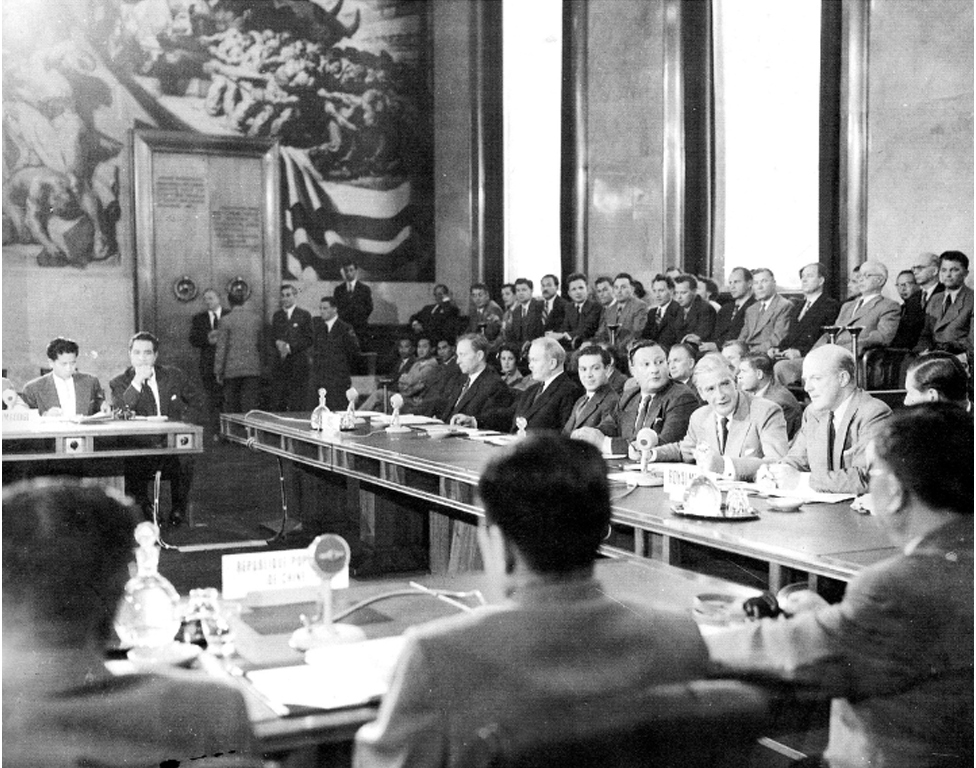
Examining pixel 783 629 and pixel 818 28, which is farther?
pixel 818 28

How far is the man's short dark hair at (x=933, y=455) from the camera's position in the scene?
178 cm

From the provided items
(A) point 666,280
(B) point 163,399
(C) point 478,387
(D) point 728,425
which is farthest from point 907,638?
(A) point 666,280

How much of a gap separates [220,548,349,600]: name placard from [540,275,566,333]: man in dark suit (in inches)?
345

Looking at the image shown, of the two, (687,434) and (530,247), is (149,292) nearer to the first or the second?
(530,247)

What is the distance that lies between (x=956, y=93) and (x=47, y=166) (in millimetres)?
9606

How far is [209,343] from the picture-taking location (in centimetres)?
1288

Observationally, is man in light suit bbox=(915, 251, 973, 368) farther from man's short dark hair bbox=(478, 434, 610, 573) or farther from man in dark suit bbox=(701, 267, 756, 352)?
man's short dark hair bbox=(478, 434, 610, 573)

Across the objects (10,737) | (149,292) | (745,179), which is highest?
(745,179)

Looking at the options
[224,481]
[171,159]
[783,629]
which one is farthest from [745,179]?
[783,629]

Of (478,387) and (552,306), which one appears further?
(552,306)

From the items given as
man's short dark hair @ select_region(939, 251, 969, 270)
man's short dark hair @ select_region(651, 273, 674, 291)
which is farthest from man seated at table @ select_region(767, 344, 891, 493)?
man's short dark hair @ select_region(651, 273, 674, 291)

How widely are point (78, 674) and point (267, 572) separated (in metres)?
0.69

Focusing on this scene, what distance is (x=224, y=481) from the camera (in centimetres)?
957

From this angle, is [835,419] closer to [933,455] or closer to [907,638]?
[933,455]
